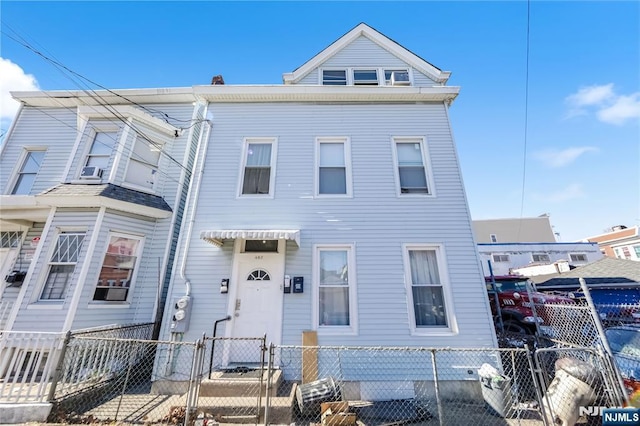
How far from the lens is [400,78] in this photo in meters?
8.26

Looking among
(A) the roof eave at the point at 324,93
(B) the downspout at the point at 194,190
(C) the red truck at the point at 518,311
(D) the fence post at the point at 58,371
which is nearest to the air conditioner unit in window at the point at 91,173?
(B) the downspout at the point at 194,190

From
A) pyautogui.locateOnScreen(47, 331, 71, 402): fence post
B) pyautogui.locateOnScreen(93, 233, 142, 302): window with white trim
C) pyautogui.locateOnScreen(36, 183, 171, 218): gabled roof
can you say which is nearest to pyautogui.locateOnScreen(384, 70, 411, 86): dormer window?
pyautogui.locateOnScreen(36, 183, 171, 218): gabled roof

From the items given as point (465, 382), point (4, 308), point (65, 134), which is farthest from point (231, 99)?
point (465, 382)

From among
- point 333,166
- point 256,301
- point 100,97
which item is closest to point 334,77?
point 333,166

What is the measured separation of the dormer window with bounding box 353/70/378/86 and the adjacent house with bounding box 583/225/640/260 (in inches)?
1265

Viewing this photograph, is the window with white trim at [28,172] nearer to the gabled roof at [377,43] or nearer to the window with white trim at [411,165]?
A: the gabled roof at [377,43]

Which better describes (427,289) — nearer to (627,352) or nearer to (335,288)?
(335,288)

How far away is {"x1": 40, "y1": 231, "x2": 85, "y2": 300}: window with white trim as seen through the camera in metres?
6.03

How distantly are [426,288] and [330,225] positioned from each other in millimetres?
2605

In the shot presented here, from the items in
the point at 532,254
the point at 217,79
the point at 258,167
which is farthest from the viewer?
the point at 532,254

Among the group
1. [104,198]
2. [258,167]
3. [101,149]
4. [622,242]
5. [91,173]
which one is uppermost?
[622,242]

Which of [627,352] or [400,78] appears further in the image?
[400,78]

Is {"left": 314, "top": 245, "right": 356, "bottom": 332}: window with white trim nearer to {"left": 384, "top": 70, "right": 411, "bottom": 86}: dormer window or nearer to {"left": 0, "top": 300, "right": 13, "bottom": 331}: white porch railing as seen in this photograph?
{"left": 384, "top": 70, "right": 411, "bottom": 86}: dormer window

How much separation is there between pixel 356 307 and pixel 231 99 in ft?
21.4
